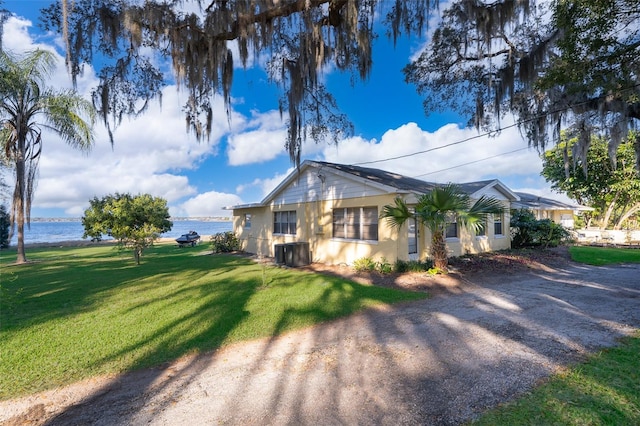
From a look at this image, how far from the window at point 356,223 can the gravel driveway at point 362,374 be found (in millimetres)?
5266

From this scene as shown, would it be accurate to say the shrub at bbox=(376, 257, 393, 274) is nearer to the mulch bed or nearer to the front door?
the mulch bed

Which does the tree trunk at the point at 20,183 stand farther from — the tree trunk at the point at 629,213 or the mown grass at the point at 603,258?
Result: the tree trunk at the point at 629,213

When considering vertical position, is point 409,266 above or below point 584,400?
above

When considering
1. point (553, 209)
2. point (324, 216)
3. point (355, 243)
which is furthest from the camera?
point (553, 209)

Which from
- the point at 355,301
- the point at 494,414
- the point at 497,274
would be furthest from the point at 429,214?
the point at 494,414

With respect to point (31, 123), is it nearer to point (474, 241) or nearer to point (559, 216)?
point (474, 241)

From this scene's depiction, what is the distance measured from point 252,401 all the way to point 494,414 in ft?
7.10

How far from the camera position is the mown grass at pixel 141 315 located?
3.94 meters

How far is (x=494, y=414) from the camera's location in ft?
8.52

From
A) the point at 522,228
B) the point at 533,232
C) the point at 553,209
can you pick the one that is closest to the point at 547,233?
the point at 533,232

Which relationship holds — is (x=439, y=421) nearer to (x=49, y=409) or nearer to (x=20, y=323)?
(x=49, y=409)

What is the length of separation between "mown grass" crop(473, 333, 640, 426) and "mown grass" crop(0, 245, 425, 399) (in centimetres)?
328

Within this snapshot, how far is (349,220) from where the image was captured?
460 inches

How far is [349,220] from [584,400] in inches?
360
